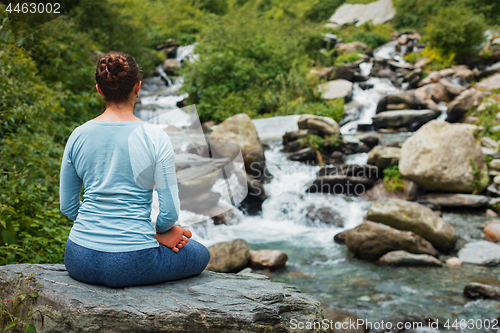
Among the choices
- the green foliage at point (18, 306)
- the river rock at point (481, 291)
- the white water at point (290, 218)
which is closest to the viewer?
the green foliage at point (18, 306)

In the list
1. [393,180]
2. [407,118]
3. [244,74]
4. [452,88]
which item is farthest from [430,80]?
[393,180]

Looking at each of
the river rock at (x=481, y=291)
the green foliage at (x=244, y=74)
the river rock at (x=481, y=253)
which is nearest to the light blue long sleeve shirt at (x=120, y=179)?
the river rock at (x=481, y=291)

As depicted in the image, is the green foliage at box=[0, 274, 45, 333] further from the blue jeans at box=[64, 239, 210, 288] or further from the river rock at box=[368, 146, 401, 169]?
the river rock at box=[368, 146, 401, 169]

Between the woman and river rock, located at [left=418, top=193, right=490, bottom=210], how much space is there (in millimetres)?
7308

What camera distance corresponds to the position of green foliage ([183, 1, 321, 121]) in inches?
580

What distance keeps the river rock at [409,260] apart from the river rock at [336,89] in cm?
1062

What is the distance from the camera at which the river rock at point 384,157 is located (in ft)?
28.7

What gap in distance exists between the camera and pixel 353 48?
21.2 meters

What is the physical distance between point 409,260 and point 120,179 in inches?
201

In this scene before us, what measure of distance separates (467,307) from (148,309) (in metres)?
4.11

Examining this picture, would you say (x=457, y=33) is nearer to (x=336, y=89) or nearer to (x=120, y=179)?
(x=336, y=89)

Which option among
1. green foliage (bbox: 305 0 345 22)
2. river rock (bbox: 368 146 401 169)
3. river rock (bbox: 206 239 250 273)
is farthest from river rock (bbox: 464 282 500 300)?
green foliage (bbox: 305 0 345 22)

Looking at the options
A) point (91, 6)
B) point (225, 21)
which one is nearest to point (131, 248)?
point (91, 6)

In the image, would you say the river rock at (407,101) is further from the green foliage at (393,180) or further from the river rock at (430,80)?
the green foliage at (393,180)
